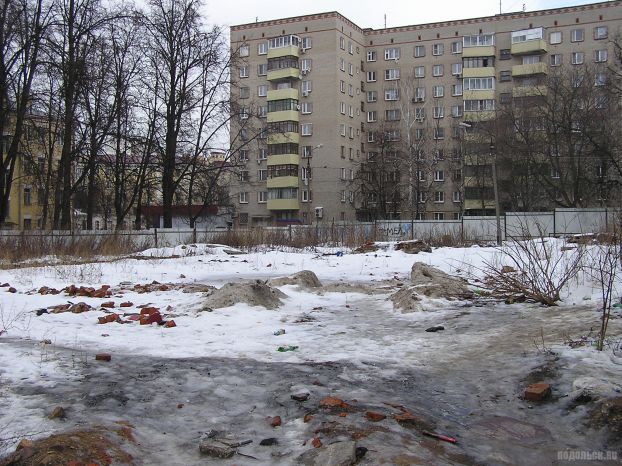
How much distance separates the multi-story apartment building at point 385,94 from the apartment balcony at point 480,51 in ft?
0.37

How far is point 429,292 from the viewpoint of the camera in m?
9.51

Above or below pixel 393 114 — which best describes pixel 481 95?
above

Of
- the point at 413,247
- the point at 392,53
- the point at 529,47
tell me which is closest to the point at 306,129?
the point at 392,53

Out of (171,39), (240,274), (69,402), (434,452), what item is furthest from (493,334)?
(171,39)

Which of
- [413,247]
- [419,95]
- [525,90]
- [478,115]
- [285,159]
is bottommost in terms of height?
[413,247]

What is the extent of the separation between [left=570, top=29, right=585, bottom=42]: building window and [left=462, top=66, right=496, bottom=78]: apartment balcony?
9.25m

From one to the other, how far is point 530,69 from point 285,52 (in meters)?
28.3

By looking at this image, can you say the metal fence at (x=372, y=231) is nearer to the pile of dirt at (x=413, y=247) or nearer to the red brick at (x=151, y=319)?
the pile of dirt at (x=413, y=247)

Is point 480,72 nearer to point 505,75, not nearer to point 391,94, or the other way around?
point 505,75

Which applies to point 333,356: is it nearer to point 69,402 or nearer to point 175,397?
point 175,397

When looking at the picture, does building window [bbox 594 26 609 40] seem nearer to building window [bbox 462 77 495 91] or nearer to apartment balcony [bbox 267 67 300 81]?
building window [bbox 462 77 495 91]

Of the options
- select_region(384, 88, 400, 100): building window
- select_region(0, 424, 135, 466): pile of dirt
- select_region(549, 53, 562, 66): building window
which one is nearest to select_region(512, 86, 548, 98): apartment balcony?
select_region(549, 53, 562, 66): building window

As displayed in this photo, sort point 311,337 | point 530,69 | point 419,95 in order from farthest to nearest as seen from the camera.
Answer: point 419,95
point 530,69
point 311,337

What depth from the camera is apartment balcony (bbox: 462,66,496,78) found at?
2427 inches
